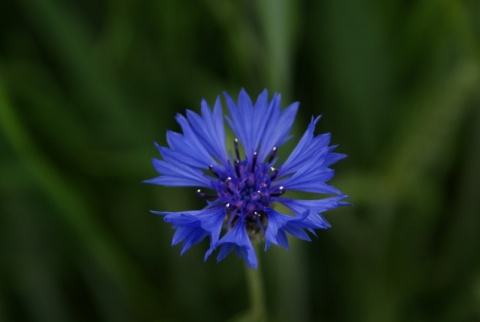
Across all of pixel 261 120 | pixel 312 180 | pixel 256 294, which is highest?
pixel 261 120

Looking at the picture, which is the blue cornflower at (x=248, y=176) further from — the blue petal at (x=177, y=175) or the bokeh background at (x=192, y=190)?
the bokeh background at (x=192, y=190)

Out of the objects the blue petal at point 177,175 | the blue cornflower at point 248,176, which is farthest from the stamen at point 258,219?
the blue petal at point 177,175

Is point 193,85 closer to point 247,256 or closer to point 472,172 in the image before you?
point 472,172

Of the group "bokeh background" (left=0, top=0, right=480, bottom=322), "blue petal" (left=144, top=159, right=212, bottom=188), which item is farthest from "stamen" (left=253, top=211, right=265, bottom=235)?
"bokeh background" (left=0, top=0, right=480, bottom=322)

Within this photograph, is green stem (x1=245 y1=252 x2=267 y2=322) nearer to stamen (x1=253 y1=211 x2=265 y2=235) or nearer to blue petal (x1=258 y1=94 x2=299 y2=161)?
stamen (x1=253 y1=211 x2=265 y2=235)

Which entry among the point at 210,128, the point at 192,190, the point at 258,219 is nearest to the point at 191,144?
the point at 210,128

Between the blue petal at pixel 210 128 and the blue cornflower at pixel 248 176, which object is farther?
the blue petal at pixel 210 128

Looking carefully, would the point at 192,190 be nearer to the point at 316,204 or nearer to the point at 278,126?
the point at 278,126
